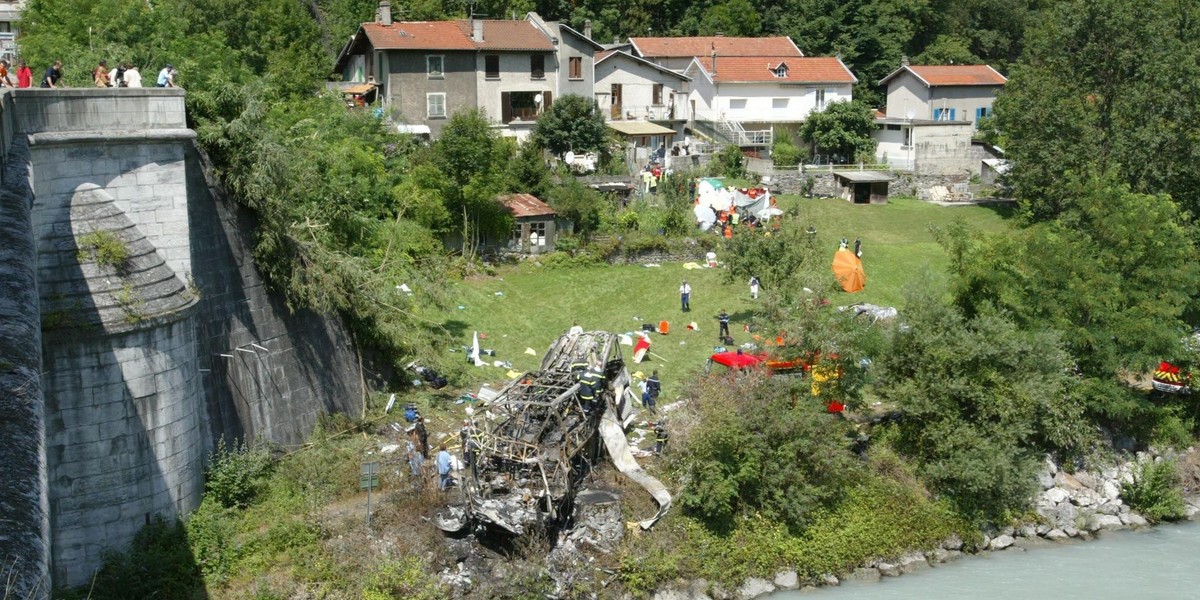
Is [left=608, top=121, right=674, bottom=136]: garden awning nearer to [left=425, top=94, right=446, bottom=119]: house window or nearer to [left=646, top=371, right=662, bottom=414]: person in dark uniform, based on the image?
[left=425, top=94, right=446, bottom=119]: house window

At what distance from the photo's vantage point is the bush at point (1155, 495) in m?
22.8

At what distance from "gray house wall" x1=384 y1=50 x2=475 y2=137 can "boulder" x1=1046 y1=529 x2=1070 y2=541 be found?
25922 mm

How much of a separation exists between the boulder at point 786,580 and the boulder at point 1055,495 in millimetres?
6162

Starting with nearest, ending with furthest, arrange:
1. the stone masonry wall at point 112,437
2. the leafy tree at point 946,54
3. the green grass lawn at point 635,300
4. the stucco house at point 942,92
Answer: the stone masonry wall at point 112,437 < the green grass lawn at point 635,300 < the stucco house at point 942,92 < the leafy tree at point 946,54

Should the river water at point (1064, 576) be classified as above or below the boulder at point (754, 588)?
below

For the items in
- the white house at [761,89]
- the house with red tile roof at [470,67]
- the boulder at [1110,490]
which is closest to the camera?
the boulder at [1110,490]

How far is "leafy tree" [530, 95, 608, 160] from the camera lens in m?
41.0

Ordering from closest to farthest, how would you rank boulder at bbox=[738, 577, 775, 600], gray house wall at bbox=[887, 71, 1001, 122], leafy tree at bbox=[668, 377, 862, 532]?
1. boulder at bbox=[738, 577, 775, 600]
2. leafy tree at bbox=[668, 377, 862, 532]
3. gray house wall at bbox=[887, 71, 1001, 122]

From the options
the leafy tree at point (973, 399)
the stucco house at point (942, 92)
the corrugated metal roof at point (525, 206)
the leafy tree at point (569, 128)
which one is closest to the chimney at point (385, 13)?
the leafy tree at point (569, 128)

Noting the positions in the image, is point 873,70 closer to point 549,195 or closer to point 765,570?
Answer: point 549,195

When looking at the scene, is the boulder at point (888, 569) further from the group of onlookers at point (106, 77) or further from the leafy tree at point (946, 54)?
the leafy tree at point (946, 54)

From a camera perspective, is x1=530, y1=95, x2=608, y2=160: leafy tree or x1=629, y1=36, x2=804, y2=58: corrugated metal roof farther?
x1=629, y1=36, x2=804, y2=58: corrugated metal roof

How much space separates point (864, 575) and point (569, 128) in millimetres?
24535

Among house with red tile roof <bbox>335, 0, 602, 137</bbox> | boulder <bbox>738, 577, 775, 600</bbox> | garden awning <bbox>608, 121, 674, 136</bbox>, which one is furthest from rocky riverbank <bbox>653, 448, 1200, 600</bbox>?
garden awning <bbox>608, 121, 674, 136</bbox>
